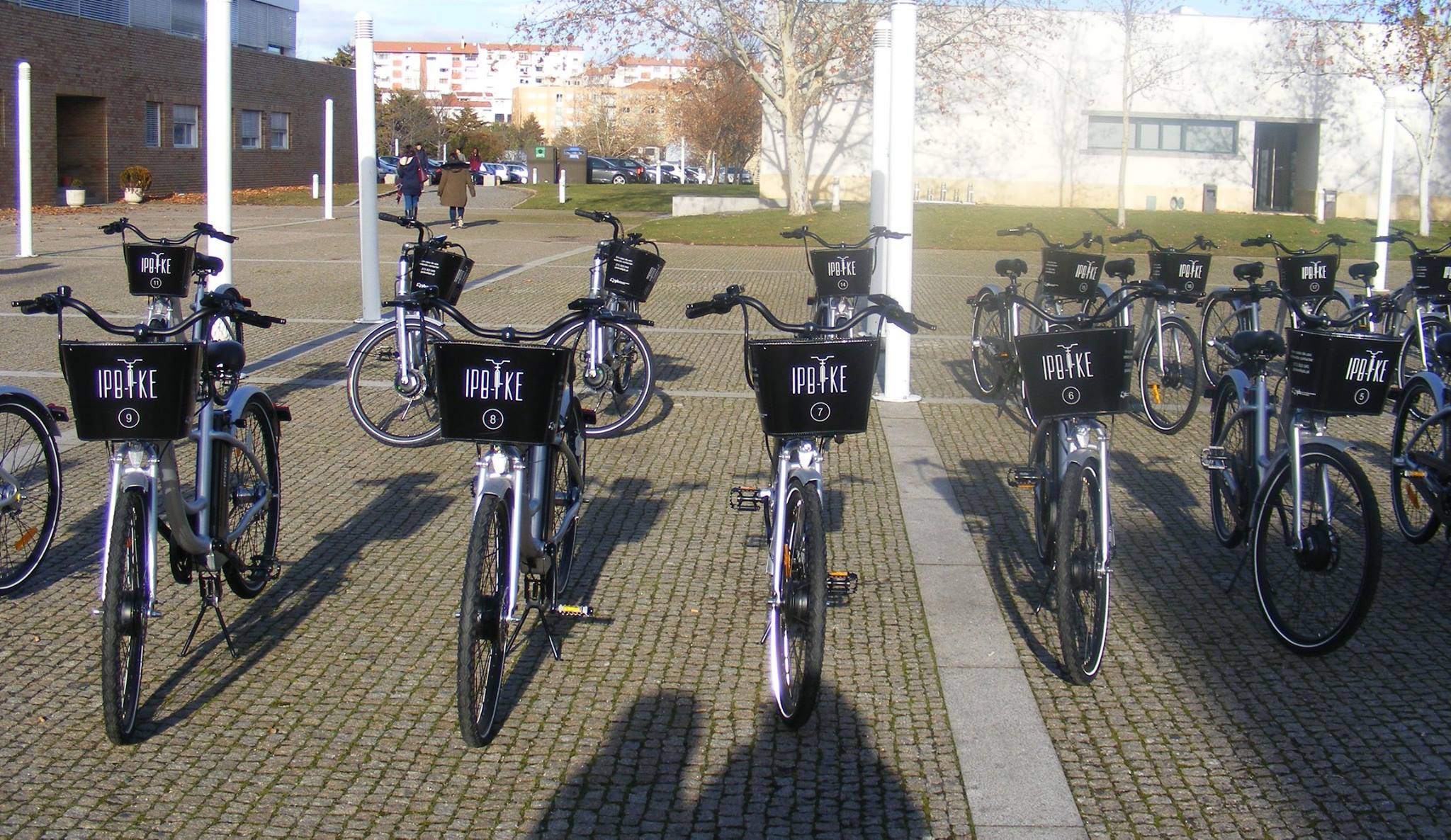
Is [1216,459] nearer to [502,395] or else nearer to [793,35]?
[502,395]

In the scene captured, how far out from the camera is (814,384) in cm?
437

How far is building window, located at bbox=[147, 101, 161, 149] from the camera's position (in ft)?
140

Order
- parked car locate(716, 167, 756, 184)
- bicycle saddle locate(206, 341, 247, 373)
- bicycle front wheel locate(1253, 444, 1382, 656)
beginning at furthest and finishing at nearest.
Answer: parked car locate(716, 167, 756, 184) < bicycle saddle locate(206, 341, 247, 373) < bicycle front wheel locate(1253, 444, 1382, 656)

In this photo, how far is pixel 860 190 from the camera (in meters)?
40.3

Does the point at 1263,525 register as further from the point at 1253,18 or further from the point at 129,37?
the point at 129,37

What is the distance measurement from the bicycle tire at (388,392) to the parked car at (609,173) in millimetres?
53431

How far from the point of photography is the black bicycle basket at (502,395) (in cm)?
424

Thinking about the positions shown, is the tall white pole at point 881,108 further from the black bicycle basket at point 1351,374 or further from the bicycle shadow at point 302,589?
the black bicycle basket at point 1351,374

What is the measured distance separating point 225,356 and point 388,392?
12.0 feet

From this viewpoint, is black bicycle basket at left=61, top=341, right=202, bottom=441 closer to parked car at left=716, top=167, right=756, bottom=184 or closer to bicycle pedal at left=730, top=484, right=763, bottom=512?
bicycle pedal at left=730, top=484, right=763, bottom=512

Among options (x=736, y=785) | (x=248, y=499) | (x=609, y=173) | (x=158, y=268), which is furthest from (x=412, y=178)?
(x=609, y=173)

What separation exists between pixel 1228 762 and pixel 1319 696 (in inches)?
27.0

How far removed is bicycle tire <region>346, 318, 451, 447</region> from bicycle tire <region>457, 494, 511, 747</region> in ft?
13.4

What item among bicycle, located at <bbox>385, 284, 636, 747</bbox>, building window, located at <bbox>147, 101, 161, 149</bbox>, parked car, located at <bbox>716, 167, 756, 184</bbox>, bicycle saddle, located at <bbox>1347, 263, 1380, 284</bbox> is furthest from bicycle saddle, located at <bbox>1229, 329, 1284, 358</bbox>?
parked car, located at <bbox>716, 167, 756, 184</bbox>
